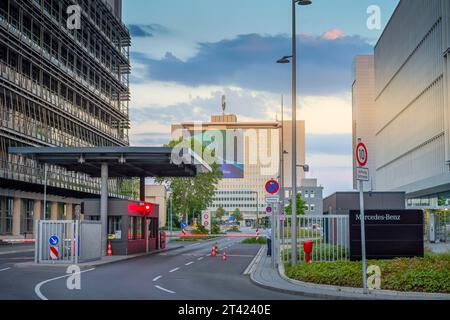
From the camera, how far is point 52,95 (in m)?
73.8

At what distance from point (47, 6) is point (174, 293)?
61178 mm

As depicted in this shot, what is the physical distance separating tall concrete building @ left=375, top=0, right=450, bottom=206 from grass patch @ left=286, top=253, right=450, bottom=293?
159 feet

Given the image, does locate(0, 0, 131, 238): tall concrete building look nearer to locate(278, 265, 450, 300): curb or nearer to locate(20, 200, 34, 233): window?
locate(20, 200, 34, 233): window

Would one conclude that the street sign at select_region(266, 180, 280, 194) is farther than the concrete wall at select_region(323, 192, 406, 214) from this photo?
No

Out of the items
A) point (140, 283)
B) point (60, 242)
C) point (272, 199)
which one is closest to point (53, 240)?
point (60, 242)

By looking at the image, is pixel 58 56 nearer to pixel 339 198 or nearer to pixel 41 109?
pixel 41 109

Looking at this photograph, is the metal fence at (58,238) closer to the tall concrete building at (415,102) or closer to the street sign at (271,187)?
the street sign at (271,187)

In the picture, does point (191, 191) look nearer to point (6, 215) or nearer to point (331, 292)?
point (6, 215)

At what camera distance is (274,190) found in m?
27.8

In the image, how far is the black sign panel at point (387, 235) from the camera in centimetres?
2456

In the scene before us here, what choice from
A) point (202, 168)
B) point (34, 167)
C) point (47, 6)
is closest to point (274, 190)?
point (202, 168)

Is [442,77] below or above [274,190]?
above

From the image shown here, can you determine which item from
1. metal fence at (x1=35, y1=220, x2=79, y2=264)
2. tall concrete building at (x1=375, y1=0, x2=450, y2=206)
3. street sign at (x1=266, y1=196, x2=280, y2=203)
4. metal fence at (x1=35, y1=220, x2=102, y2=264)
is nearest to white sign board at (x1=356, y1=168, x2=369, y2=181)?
street sign at (x1=266, y1=196, x2=280, y2=203)

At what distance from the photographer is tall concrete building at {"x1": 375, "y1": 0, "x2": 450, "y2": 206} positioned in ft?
231
